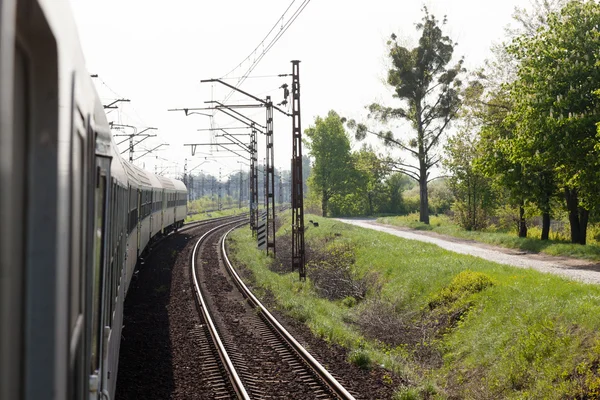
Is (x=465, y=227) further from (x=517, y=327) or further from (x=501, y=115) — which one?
(x=517, y=327)

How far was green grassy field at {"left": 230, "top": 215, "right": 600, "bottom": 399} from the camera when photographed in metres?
8.67

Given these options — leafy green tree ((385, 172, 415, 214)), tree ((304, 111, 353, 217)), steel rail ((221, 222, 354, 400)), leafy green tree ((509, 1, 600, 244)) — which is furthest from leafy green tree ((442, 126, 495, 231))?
leafy green tree ((385, 172, 415, 214))

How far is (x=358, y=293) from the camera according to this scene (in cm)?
1744

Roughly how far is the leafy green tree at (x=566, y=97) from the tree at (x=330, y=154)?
1516 inches

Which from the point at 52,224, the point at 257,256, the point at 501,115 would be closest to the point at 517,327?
the point at 52,224

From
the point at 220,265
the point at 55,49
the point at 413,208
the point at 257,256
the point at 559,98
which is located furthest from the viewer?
the point at 413,208

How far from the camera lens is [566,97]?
18656 millimetres

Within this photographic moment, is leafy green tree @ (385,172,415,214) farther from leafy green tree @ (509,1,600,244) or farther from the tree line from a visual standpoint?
leafy green tree @ (509,1,600,244)

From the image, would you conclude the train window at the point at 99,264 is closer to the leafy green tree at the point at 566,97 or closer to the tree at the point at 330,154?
the leafy green tree at the point at 566,97

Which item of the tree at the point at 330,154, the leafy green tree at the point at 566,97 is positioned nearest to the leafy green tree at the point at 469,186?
the leafy green tree at the point at 566,97

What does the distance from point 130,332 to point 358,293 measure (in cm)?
758

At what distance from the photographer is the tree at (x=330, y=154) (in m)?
59.5

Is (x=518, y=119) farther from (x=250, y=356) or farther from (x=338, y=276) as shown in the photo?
(x=250, y=356)

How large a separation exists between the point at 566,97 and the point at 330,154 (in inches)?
1625
